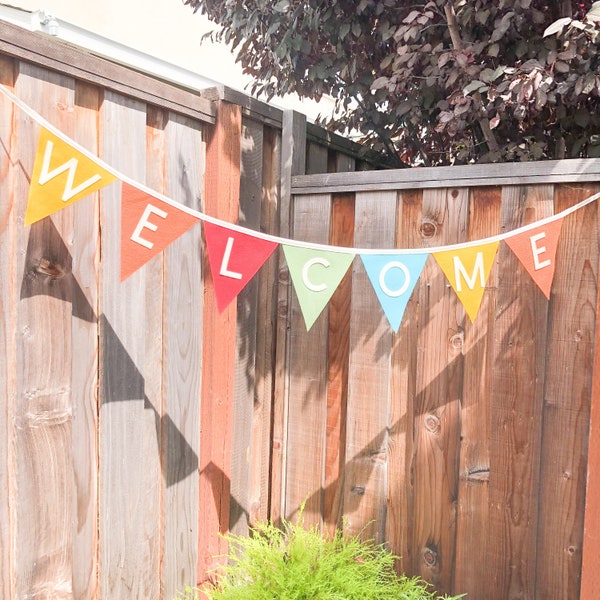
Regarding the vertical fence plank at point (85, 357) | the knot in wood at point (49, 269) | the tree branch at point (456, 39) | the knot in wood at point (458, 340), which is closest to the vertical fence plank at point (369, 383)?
the knot in wood at point (458, 340)

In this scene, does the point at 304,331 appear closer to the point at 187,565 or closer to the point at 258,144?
the point at 258,144

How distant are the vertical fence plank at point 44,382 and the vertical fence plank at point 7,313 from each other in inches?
0.6

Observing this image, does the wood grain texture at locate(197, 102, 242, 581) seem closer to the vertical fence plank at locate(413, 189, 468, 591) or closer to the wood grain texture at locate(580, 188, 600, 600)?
the vertical fence plank at locate(413, 189, 468, 591)

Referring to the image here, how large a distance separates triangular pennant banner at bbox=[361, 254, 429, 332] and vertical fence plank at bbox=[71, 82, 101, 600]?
0.78 metres

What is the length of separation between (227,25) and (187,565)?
2.54 m

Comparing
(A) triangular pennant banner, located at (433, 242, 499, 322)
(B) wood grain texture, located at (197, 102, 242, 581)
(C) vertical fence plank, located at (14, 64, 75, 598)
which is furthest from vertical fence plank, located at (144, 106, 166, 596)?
(A) triangular pennant banner, located at (433, 242, 499, 322)

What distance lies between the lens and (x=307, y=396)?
88.4 inches

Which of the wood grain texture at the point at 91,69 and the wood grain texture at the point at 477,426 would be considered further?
the wood grain texture at the point at 477,426

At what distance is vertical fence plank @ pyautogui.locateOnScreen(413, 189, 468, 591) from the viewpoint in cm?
198

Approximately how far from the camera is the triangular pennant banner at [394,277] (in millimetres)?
1718

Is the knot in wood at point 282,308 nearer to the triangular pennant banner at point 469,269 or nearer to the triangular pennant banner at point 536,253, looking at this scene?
the triangular pennant banner at point 469,269

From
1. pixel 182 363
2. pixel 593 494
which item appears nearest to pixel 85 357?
pixel 182 363

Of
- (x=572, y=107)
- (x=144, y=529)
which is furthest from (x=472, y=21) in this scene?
(x=144, y=529)

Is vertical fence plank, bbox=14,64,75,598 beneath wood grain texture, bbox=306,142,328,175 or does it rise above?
beneath
